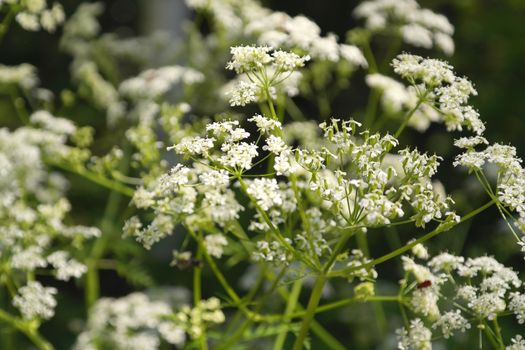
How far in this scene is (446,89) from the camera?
2367mm

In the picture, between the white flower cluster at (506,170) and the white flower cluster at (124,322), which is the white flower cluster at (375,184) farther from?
the white flower cluster at (124,322)

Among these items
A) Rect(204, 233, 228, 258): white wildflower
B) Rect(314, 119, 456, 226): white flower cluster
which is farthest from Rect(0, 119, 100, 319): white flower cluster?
Rect(314, 119, 456, 226): white flower cluster

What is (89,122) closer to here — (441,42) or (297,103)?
(297,103)

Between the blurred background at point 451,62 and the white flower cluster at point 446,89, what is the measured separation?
2.85 meters

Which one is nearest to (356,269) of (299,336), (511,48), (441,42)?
(299,336)

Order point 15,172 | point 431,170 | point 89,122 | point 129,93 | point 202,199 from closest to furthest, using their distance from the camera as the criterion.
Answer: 1. point 431,170
2. point 202,199
3. point 15,172
4. point 129,93
5. point 89,122

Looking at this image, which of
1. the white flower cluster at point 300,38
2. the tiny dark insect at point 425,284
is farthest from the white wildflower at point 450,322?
the white flower cluster at point 300,38

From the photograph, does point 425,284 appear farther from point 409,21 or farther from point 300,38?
point 409,21

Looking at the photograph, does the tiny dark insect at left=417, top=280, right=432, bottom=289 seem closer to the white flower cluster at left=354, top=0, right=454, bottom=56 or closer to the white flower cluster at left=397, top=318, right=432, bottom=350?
the white flower cluster at left=397, top=318, right=432, bottom=350

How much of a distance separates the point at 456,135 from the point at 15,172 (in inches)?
169

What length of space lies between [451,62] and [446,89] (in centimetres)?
505

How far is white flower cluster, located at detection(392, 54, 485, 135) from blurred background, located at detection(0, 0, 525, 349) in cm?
285

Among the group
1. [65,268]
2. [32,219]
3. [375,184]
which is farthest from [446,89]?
[32,219]

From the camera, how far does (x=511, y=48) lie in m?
6.89
